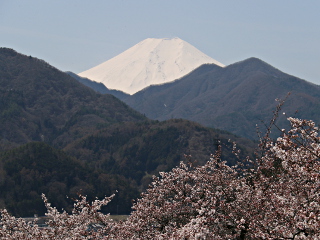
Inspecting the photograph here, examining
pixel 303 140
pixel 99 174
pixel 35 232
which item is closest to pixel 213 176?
pixel 303 140

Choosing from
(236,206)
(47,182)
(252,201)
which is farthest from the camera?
(47,182)

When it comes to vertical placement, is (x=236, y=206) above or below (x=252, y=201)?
below

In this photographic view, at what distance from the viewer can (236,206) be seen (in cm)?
1919

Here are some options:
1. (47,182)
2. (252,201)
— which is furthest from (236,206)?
(47,182)

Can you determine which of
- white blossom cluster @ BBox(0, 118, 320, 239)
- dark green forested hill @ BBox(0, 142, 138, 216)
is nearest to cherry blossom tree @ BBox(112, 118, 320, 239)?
white blossom cluster @ BBox(0, 118, 320, 239)

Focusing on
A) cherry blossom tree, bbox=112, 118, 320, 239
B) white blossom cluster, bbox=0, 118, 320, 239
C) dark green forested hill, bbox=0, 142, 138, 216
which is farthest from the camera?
dark green forested hill, bbox=0, 142, 138, 216

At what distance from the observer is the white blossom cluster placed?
13.6 meters

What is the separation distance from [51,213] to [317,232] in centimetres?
1624

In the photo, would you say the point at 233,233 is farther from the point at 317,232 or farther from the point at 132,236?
the point at 317,232

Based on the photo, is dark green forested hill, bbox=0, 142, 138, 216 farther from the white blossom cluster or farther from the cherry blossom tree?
the cherry blossom tree

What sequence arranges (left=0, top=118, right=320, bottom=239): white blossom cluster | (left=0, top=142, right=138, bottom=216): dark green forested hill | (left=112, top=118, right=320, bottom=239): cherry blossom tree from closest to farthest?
(left=112, top=118, right=320, bottom=239): cherry blossom tree, (left=0, top=118, right=320, bottom=239): white blossom cluster, (left=0, top=142, right=138, bottom=216): dark green forested hill

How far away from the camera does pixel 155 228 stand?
22516 millimetres

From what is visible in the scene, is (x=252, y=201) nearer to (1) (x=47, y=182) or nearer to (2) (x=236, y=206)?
(2) (x=236, y=206)

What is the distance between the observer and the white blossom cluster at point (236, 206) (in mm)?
13602
